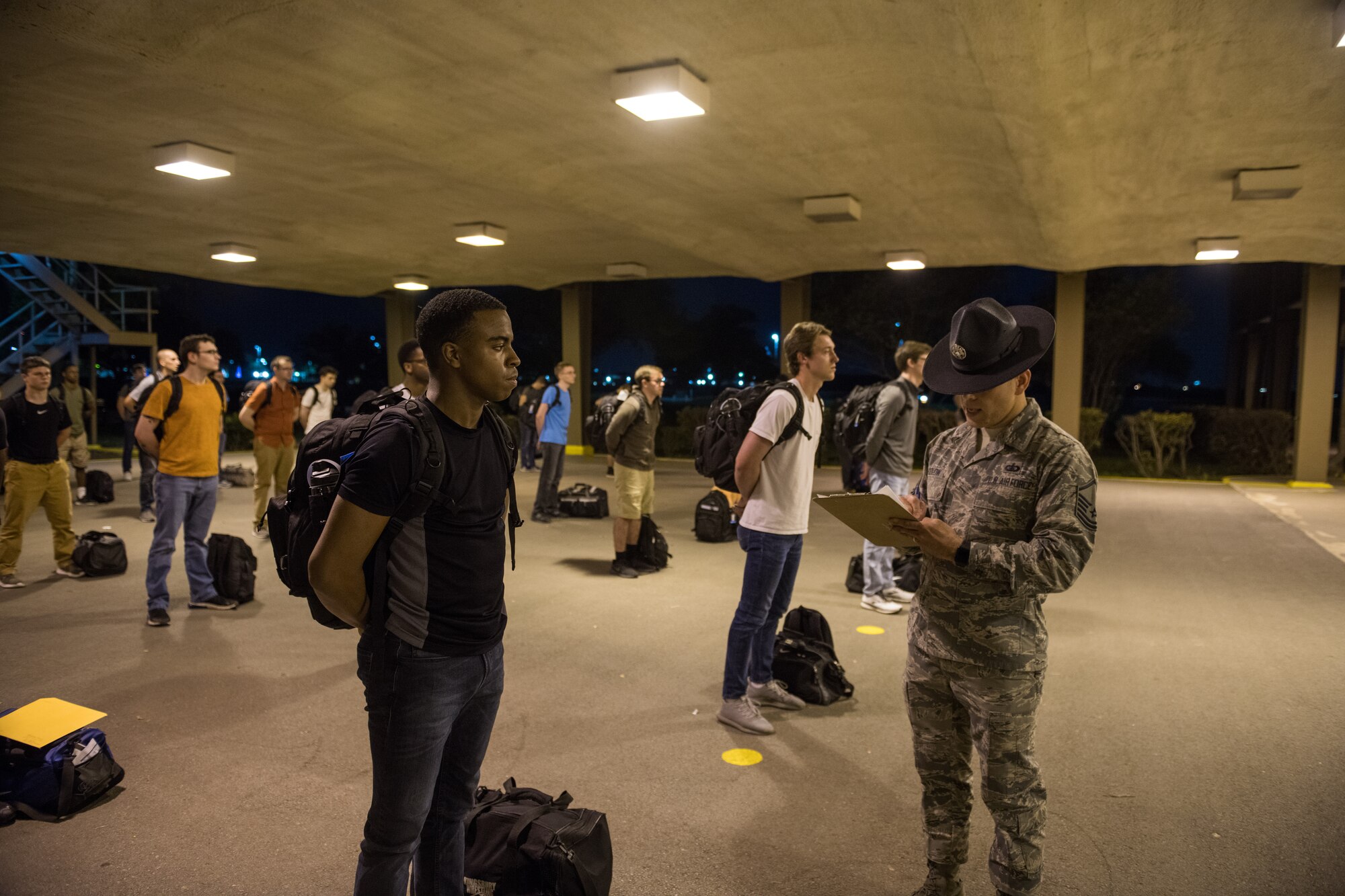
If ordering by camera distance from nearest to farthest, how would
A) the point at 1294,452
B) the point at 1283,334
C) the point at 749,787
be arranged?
1. the point at 749,787
2. the point at 1294,452
3. the point at 1283,334

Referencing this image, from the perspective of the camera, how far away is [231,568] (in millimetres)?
6500

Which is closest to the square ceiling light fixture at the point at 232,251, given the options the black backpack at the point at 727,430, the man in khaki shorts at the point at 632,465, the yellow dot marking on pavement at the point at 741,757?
the man in khaki shorts at the point at 632,465

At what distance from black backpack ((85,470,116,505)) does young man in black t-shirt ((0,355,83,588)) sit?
471 cm

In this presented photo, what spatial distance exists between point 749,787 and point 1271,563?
7043mm

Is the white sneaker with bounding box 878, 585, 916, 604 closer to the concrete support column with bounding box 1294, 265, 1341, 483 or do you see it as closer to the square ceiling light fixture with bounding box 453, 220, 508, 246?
the square ceiling light fixture with bounding box 453, 220, 508, 246

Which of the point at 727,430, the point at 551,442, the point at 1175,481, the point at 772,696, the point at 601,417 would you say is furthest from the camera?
the point at 1175,481

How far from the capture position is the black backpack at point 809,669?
184 inches

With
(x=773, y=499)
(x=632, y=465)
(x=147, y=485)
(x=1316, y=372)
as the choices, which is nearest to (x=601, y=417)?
(x=632, y=465)

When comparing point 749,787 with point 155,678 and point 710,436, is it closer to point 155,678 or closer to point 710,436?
point 710,436

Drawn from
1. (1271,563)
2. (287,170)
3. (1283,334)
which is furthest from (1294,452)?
(287,170)

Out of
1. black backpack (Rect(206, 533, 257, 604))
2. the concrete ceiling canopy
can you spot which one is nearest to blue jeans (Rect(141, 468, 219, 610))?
black backpack (Rect(206, 533, 257, 604))

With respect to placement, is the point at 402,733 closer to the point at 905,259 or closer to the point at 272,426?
the point at 272,426

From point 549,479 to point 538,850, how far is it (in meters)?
7.91

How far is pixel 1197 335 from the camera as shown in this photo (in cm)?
4106
